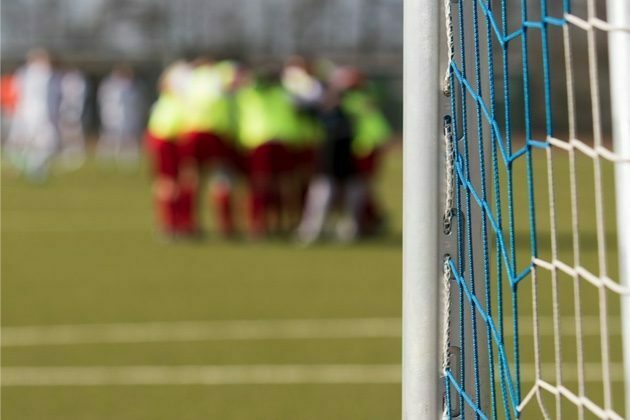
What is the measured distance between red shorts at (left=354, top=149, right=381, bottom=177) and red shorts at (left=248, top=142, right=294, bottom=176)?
65cm

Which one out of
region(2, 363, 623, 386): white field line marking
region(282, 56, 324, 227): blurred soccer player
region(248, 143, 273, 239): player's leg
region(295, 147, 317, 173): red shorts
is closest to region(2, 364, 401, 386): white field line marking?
region(2, 363, 623, 386): white field line marking

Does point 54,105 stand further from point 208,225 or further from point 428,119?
point 428,119

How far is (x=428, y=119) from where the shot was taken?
2.99 metres

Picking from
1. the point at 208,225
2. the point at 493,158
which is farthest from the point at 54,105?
the point at 493,158

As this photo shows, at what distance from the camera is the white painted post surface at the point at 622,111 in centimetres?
248

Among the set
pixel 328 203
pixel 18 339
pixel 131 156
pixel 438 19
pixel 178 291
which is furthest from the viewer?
pixel 131 156

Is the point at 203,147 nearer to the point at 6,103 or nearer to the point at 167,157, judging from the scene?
the point at 167,157

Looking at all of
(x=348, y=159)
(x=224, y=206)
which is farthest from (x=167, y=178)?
(x=348, y=159)

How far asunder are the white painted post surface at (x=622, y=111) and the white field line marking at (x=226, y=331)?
17.5 feet

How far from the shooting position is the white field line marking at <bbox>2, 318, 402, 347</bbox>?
26.7 feet

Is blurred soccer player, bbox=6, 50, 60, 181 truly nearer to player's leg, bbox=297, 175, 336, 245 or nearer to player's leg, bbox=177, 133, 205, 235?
player's leg, bbox=177, 133, 205, 235

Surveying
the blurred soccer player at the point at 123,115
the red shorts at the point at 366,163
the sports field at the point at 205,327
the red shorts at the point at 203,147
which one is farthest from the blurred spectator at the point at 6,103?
the red shorts at the point at 366,163

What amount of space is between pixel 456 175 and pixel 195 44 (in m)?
35.2

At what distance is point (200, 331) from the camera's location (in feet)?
27.4
